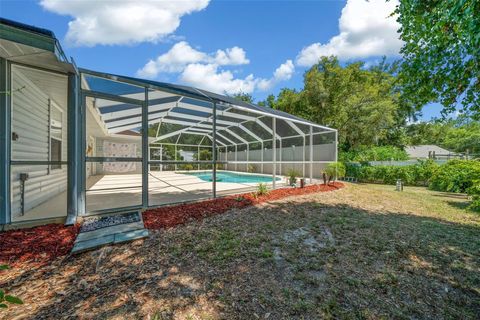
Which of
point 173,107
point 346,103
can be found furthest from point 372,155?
point 173,107

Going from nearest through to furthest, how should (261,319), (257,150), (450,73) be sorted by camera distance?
(261,319) < (450,73) < (257,150)

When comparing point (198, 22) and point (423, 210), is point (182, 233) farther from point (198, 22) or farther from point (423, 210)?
point (198, 22)

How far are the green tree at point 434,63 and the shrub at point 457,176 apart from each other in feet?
14.3

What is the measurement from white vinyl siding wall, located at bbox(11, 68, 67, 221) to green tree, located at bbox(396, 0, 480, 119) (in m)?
7.33

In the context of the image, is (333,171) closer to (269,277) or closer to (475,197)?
(475,197)

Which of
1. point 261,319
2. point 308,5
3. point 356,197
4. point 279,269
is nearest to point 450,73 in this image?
point 356,197

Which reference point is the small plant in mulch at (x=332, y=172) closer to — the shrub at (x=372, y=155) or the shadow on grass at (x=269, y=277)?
the shrub at (x=372, y=155)

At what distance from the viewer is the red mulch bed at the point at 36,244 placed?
2768 mm

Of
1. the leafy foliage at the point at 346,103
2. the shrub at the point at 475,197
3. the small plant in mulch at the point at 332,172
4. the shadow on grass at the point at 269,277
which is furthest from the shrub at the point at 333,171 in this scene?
the shadow on grass at the point at 269,277

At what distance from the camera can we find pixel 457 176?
8.18 meters

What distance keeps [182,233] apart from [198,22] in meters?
8.56

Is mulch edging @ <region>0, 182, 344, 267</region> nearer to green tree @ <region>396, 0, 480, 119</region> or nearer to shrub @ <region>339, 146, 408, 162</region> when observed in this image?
green tree @ <region>396, 0, 480, 119</region>

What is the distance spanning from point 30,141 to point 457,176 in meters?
13.0

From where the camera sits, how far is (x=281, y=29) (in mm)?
10852
